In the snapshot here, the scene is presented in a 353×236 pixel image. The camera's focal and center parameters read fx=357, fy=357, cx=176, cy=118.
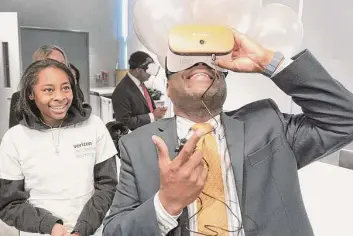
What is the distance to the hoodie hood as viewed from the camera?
4.74ft

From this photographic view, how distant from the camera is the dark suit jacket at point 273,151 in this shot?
3.08 feet

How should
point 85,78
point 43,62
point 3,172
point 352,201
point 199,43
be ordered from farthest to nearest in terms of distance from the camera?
point 85,78 < point 352,201 < point 43,62 < point 3,172 < point 199,43

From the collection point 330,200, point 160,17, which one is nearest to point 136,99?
point 330,200

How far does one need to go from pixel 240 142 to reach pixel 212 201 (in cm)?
18

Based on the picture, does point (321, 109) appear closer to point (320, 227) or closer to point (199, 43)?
point (199, 43)

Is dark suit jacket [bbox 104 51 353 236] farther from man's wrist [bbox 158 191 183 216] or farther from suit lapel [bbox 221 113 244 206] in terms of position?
man's wrist [bbox 158 191 183 216]

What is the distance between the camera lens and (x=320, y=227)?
6.81 feet

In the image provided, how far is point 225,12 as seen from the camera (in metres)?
1.06

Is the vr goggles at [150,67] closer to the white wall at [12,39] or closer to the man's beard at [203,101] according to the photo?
the man's beard at [203,101]

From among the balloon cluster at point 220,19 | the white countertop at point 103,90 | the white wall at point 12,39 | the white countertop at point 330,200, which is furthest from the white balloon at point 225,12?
the white countertop at point 103,90

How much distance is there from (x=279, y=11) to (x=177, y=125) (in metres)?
0.55

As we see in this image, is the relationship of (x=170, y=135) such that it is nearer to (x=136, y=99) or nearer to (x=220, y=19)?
(x=220, y=19)

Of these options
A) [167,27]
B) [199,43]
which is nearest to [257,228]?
[199,43]

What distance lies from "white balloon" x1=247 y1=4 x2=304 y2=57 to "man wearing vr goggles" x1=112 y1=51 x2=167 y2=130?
1589mm
